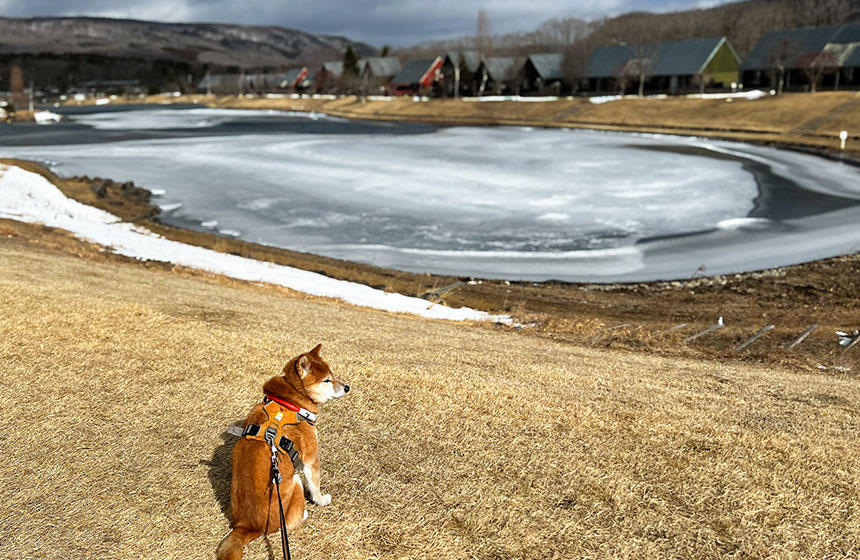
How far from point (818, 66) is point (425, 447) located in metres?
79.9

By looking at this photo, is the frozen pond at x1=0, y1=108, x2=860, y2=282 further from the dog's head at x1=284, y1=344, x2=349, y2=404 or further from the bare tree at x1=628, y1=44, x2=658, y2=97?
the bare tree at x1=628, y1=44, x2=658, y2=97

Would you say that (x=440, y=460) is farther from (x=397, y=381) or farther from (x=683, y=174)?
(x=683, y=174)

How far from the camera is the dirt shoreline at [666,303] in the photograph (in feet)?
48.0

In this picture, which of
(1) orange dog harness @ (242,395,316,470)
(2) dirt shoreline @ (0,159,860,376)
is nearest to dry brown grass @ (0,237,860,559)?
(1) orange dog harness @ (242,395,316,470)

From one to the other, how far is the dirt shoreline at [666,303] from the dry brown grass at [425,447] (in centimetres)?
294

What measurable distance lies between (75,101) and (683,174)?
19873cm

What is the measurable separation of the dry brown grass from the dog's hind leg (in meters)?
0.46

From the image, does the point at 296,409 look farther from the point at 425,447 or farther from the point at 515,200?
the point at 515,200

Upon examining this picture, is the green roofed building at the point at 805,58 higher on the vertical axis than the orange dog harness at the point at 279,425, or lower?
higher

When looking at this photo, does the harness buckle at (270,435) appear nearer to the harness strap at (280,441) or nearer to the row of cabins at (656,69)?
the harness strap at (280,441)

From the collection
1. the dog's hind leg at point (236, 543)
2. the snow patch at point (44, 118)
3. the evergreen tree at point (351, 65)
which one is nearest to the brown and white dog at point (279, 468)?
the dog's hind leg at point (236, 543)

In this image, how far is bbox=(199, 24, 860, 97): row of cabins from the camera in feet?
250

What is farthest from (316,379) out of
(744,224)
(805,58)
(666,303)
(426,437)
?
(805,58)

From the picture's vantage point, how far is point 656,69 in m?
91.2
